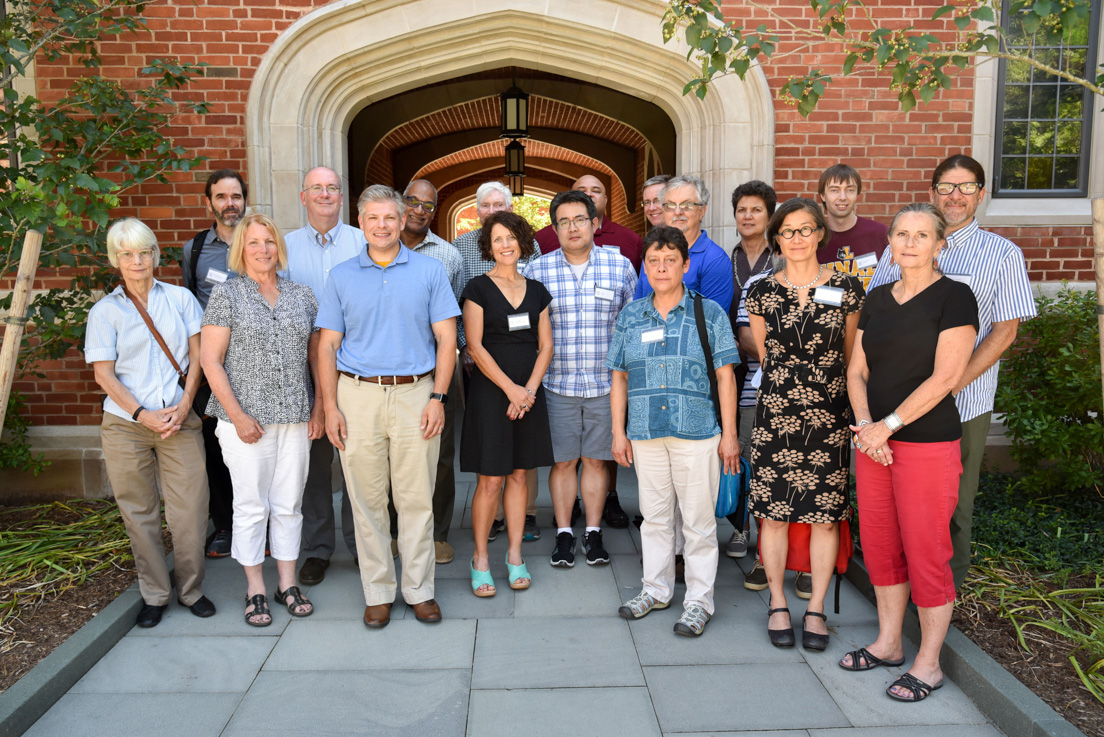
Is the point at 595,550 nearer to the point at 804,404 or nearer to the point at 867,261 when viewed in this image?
the point at 804,404

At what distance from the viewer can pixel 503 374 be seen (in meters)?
3.71

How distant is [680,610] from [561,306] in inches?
62.9

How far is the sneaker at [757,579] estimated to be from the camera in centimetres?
391

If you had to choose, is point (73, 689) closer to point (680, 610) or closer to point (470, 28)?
point (680, 610)

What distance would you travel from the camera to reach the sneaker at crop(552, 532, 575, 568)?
4.19 meters

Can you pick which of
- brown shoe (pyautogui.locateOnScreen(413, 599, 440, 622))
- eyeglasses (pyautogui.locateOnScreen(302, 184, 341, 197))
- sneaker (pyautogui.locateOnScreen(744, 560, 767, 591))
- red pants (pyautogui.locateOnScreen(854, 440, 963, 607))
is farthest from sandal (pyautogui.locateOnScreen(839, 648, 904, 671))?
eyeglasses (pyautogui.locateOnScreen(302, 184, 341, 197))

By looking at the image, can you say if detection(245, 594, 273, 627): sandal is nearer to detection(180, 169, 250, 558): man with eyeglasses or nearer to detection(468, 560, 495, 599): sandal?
detection(180, 169, 250, 558): man with eyeglasses

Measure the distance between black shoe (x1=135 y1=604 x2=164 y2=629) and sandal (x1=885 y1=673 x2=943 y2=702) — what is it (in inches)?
124

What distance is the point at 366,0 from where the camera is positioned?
5.25 m

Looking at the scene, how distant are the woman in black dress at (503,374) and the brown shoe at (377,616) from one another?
0.48 metres

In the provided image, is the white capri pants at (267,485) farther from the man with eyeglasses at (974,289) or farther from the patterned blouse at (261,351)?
the man with eyeglasses at (974,289)

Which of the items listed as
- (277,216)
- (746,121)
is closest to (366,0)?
(277,216)

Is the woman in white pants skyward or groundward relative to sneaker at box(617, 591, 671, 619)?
skyward

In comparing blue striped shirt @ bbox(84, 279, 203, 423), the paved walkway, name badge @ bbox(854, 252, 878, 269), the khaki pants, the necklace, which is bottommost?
the paved walkway
